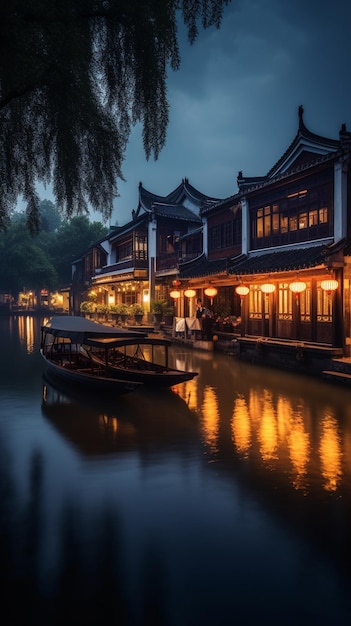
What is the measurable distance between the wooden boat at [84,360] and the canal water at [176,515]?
2.45 feet

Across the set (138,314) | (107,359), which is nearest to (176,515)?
(107,359)

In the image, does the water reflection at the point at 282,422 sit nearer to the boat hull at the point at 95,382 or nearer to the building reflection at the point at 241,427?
the building reflection at the point at 241,427

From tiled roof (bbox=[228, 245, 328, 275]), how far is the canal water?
18.7 feet

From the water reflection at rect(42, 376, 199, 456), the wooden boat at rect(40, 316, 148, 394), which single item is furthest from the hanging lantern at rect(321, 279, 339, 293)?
the wooden boat at rect(40, 316, 148, 394)

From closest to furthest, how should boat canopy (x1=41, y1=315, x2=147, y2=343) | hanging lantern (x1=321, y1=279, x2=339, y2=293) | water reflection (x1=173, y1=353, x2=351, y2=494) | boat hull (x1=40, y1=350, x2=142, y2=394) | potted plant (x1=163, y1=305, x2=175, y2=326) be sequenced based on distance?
1. water reflection (x1=173, y1=353, x2=351, y2=494)
2. boat hull (x1=40, y1=350, x2=142, y2=394)
3. boat canopy (x1=41, y1=315, x2=147, y2=343)
4. hanging lantern (x1=321, y1=279, x2=339, y2=293)
5. potted plant (x1=163, y1=305, x2=175, y2=326)

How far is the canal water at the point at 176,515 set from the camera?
13.2ft

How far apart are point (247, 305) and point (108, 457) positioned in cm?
1366

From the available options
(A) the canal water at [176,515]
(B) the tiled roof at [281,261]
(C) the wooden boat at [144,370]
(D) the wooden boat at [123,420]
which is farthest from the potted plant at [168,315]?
(A) the canal water at [176,515]

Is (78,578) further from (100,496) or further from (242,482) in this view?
(242,482)

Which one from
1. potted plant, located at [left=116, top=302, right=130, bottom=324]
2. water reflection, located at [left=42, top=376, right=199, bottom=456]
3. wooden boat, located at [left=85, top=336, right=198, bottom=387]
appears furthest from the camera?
potted plant, located at [left=116, top=302, right=130, bottom=324]

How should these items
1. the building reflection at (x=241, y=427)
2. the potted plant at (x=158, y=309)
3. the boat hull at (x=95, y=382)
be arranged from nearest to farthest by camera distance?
the building reflection at (x=241, y=427) → the boat hull at (x=95, y=382) → the potted plant at (x=158, y=309)

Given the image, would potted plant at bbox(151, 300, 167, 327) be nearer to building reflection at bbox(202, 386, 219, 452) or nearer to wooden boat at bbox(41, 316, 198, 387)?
wooden boat at bbox(41, 316, 198, 387)

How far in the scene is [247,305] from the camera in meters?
20.4

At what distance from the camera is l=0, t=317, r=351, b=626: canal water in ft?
13.2
